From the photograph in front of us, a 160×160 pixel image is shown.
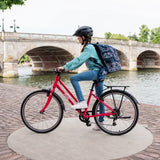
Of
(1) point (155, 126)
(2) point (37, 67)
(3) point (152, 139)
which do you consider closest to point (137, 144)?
(3) point (152, 139)

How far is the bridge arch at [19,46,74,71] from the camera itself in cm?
3559

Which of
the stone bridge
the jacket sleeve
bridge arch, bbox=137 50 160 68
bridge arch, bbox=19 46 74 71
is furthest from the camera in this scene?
bridge arch, bbox=137 50 160 68

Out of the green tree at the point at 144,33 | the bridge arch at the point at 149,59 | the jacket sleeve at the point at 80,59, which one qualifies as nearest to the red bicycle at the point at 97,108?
the jacket sleeve at the point at 80,59

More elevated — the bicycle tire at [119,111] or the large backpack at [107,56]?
the large backpack at [107,56]

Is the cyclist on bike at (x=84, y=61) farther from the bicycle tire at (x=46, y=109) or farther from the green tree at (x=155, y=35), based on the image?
the green tree at (x=155, y=35)

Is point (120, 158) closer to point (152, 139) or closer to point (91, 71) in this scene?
A: point (152, 139)

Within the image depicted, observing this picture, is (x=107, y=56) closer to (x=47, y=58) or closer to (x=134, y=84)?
(x=134, y=84)

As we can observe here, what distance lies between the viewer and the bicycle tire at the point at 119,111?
140 inches

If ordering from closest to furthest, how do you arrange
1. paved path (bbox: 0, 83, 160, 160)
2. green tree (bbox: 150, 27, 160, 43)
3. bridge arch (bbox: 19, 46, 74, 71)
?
paved path (bbox: 0, 83, 160, 160) → bridge arch (bbox: 19, 46, 74, 71) → green tree (bbox: 150, 27, 160, 43)

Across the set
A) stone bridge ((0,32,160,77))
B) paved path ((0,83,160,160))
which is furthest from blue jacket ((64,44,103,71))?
stone bridge ((0,32,160,77))

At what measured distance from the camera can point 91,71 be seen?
3621mm

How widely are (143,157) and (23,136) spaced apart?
1.79 metres

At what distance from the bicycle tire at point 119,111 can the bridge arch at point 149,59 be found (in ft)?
148

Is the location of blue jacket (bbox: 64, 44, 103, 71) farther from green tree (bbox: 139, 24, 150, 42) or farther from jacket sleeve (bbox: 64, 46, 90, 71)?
green tree (bbox: 139, 24, 150, 42)
